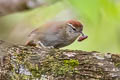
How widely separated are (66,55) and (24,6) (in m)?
1.81

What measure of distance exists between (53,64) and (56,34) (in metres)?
0.45

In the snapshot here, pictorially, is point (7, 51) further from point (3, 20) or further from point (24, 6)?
point (3, 20)

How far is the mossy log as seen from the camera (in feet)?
7.52

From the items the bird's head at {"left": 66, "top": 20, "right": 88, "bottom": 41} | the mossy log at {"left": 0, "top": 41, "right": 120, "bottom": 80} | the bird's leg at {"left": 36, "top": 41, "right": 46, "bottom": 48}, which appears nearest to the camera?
the mossy log at {"left": 0, "top": 41, "right": 120, "bottom": 80}

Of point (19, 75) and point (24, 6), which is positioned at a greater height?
point (24, 6)

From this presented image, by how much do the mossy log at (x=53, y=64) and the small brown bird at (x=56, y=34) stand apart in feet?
0.81

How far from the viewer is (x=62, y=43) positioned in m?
2.79

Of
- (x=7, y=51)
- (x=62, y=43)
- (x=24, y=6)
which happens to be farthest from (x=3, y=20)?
(x=7, y=51)

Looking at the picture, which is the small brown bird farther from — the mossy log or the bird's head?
the mossy log

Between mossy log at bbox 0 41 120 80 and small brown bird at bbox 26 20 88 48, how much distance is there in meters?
0.25

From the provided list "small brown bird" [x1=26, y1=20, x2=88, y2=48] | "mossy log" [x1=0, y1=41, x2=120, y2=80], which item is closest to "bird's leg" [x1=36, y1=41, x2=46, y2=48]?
"small brown bird" [x1=26, y1=20, x2=88, y2=48]

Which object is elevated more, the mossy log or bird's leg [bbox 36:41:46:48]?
bird's leg [bbox 36:41:46:48]

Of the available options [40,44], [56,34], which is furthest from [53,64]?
[56,34]

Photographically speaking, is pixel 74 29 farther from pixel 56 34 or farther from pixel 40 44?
pixel 40 44
